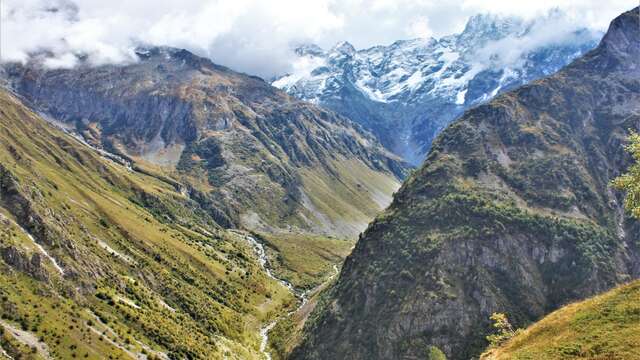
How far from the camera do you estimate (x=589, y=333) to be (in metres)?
82.0

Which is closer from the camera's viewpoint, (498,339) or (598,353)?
(598,353)

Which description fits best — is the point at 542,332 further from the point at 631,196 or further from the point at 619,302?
the point at 631,196

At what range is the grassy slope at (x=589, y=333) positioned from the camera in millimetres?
76913

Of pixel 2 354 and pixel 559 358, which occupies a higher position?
pixel 559 358

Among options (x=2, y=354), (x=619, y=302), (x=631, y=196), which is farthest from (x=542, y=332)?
(x=2, y=354)

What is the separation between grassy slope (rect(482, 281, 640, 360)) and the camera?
76913 mm

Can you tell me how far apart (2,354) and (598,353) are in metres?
175

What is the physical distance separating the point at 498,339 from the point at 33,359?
15613 centimetres

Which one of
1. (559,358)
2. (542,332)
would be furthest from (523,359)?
(542,332)

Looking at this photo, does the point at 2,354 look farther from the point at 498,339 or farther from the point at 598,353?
the point at 598,353

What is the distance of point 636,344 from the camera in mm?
74750

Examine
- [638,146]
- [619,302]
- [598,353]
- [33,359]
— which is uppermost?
[638,146]

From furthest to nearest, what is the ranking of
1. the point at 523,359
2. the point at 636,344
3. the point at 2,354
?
the point at 2,354 < the point at 523,359 < the point at 636,344

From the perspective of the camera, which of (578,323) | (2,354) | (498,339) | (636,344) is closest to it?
(636,344)
